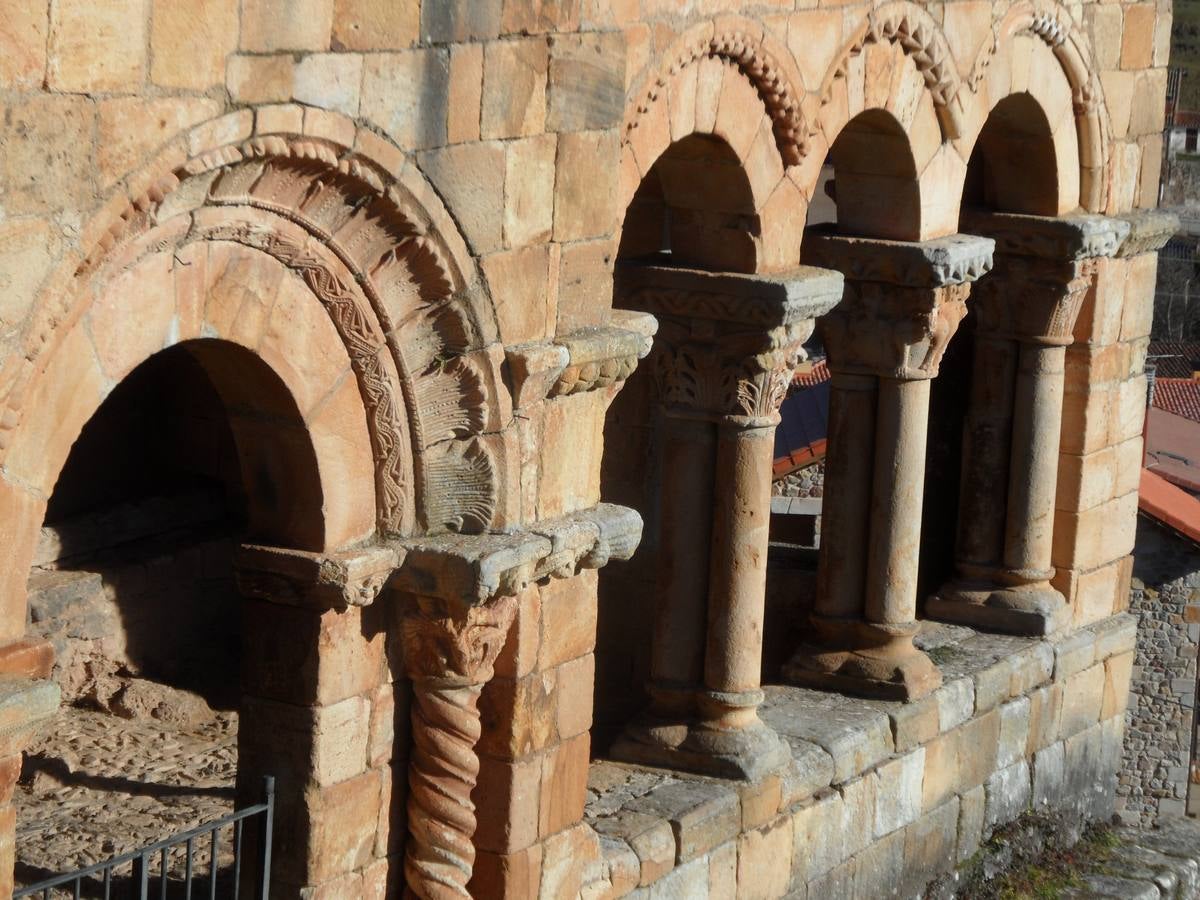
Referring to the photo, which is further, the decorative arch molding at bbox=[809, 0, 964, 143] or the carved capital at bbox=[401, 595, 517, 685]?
the decorative arch molding at bbox=[809, 0, 964, 143]

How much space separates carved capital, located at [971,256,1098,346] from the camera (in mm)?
11328

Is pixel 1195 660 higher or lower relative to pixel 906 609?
lower

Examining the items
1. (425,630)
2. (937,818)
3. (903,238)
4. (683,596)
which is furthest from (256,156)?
(937,818)

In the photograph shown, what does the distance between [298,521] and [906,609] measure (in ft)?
14.4

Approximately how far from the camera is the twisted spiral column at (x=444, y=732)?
702 centimetres

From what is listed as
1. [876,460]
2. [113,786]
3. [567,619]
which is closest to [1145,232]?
[876,460]

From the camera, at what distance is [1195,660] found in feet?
76.9

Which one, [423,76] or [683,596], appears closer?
[423,76]

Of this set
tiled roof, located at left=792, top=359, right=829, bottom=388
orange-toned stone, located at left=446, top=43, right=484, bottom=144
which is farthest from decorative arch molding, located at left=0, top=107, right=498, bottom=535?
tiled roof, located at left=792, top=359, right=829, bottom=388

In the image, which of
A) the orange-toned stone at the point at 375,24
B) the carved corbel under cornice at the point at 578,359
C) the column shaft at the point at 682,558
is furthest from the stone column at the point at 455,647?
the column shaft at the point at 682,558

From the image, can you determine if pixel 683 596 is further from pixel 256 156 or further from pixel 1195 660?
pixel 1195 660

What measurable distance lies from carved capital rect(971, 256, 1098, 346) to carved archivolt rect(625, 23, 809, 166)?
2.58 m

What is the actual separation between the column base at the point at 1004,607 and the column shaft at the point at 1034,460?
96 millimetres

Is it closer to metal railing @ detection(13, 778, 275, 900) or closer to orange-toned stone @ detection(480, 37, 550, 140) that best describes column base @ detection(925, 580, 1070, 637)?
metal railing @ detection(13, 778, 275, 900)
